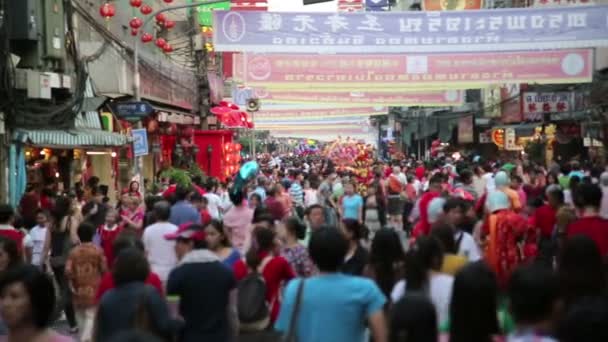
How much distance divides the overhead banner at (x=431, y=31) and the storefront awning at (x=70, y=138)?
345 cm

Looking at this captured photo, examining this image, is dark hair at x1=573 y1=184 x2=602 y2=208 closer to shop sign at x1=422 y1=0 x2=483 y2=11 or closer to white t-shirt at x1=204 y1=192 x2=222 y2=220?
white t-shirt at x1=204 y1=192 x2=222 y2=220

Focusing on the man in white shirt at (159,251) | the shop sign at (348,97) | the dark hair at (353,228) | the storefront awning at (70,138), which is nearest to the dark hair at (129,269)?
the dark hair at (353,228)

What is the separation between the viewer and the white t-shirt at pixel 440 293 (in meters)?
6.36

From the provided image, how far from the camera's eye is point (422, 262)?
21.3ft

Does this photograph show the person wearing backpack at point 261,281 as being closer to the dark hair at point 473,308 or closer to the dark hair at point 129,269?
the dark hair at point 129,269

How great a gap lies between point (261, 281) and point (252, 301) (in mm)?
184

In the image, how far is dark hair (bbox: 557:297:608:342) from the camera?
4.13m

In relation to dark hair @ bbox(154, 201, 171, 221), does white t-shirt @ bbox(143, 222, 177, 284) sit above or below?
below

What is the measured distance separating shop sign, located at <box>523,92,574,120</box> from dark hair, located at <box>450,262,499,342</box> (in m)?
24.5

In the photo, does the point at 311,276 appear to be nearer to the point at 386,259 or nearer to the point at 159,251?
the point at 386,259

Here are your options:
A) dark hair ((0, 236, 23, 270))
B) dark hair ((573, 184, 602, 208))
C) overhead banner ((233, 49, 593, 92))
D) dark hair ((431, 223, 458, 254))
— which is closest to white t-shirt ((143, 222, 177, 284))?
dark hair ((0, 236, 23, 270))

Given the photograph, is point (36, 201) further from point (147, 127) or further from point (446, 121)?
point (446, 121)

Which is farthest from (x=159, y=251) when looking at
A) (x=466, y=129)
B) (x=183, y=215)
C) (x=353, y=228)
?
(x=466, y=129)

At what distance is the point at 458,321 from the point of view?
5.07 metres
